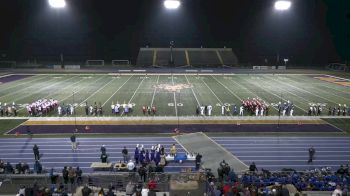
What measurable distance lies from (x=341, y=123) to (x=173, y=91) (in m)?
15.4

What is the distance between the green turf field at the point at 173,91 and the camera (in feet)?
90.1

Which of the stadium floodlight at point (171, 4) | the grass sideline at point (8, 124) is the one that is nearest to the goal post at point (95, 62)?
the stadium floodlight at point (171, 4)

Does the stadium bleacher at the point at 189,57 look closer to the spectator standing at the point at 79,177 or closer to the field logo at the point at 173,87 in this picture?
the field logo at the point at 173,87

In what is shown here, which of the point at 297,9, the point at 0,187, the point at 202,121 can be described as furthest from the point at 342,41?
the point at 0,187

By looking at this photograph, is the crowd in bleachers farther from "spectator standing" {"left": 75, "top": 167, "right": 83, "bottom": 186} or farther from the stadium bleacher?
the stadium bleacher

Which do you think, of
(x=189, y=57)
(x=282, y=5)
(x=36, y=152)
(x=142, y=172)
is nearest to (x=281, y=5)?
(x=282, y=5)

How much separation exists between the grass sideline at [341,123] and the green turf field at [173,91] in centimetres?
244

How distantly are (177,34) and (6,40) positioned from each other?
27.2m

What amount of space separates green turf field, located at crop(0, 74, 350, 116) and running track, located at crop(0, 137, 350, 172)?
5.74m

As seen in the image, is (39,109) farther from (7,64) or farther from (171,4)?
(171,4)

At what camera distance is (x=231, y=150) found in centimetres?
1703

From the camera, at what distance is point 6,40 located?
2233 inches

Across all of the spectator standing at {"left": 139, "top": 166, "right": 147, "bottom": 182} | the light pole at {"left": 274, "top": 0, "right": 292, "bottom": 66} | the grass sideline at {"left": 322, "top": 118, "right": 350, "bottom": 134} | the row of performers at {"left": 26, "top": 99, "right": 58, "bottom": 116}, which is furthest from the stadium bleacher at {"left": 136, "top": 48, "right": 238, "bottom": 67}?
the spectator standing at {"left": 139, "top": 166, "right": 147, "bottom": 182}

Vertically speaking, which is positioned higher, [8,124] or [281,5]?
[281,5]
